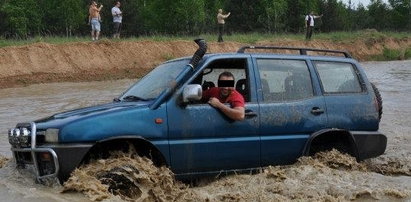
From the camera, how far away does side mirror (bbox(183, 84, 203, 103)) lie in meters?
6.05

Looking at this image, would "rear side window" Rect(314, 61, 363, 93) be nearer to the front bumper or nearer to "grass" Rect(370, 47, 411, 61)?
the front bumper

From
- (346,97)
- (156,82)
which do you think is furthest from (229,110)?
(346,97)

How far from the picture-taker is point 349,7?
99.8 m

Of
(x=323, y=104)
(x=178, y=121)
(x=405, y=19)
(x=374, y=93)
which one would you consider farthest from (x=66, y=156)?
(x=405, y=19)

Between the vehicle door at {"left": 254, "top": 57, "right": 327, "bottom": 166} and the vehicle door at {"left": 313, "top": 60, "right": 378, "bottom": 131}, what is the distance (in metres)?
0.17

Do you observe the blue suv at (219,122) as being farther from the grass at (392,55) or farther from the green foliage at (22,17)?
the green foliage at (22,17)

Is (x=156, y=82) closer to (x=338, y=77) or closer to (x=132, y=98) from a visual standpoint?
(x=132, y=98)

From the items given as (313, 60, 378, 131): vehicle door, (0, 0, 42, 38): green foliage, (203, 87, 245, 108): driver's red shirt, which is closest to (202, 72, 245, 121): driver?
(203, 87, 245, 108): driver's red shirt

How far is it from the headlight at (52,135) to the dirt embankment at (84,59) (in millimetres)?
18586

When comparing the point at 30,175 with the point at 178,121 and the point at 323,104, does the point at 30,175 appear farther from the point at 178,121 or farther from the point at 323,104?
the point at 323,104

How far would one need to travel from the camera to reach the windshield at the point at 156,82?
650cm

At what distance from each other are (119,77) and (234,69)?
66.9ft

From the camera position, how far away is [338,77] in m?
7.57

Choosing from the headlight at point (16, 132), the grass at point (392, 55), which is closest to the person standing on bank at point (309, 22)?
the grass at point (392, 55)
